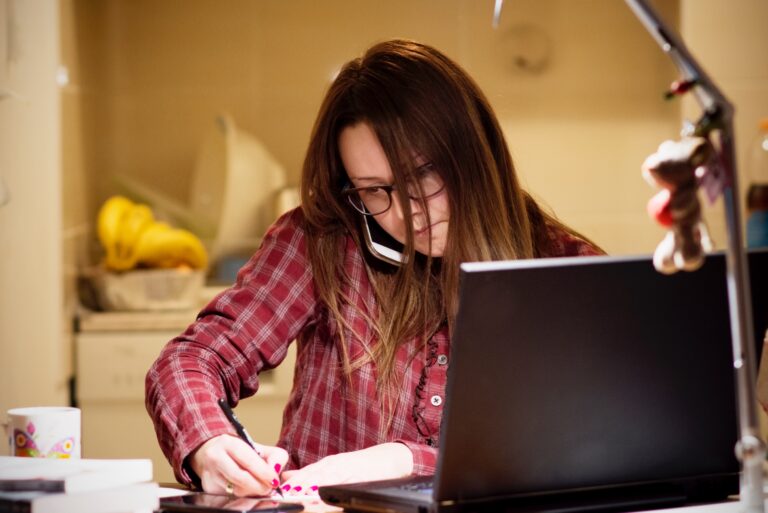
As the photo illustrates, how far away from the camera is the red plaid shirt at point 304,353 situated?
1.43 metres

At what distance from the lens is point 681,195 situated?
807 millimetres

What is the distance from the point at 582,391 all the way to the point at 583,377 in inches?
0.6

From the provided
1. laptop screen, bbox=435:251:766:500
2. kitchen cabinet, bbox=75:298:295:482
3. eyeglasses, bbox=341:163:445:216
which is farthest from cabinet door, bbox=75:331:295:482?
laptop screen, bbox=435:251:766:500

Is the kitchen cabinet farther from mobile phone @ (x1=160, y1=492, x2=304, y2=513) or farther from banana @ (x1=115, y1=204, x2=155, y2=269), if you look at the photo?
mobile phone @ (x1=160, y1=492, x2=304, y2=513)

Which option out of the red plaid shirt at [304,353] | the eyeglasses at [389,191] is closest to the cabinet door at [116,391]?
the red plaid shirt at [304,353]

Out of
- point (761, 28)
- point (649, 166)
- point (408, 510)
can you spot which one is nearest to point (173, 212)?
point (761, 28)

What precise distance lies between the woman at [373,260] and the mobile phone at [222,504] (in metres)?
0.22

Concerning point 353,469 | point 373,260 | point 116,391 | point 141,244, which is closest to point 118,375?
point 116,391

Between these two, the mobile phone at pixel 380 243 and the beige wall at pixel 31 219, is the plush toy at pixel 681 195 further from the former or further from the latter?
the beige wall at pixel 31 219

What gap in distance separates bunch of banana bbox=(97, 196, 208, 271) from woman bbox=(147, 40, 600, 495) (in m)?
1.06

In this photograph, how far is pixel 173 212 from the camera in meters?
2.77

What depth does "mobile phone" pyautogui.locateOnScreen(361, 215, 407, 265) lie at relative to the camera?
1.48 metres

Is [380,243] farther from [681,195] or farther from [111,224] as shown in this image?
[111,224]

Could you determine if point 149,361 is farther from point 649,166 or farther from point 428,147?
point 649,166
